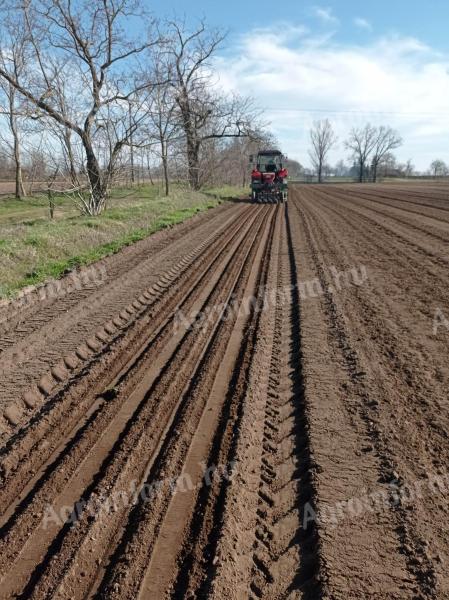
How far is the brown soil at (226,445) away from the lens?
100.0 inches

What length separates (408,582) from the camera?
2.41 m

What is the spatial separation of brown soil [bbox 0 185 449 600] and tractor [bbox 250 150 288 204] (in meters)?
20.4

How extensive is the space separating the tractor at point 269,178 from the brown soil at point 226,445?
20.4 m

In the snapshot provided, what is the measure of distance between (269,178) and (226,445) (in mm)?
25008

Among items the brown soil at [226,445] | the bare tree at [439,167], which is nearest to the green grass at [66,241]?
the brown soil at [226,445]

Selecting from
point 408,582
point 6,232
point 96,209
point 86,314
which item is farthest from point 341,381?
point 96,209

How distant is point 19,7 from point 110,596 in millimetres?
19465

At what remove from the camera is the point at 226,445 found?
11.9 ft

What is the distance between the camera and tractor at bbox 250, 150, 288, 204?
2692 centimetres

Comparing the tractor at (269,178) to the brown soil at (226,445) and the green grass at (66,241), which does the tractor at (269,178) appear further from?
the brown soil at (226,445)

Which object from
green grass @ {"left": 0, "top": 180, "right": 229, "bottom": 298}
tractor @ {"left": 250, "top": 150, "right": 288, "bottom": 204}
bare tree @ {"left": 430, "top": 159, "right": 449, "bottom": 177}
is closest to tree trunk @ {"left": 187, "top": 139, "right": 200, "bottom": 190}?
tractor @ {"left": 250, "top": 150, "right": 288, "bottom": 204}

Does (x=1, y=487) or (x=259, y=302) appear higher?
(x=259, y=302)

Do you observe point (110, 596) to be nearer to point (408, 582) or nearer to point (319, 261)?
point (408, 582)

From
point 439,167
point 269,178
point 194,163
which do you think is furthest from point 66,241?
point 439,167
